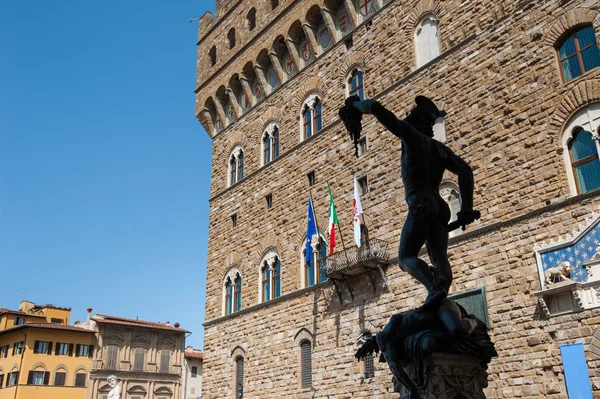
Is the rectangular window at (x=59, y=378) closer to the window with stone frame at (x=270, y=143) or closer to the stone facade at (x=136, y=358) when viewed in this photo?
the stone facade at (x=136, y=358)

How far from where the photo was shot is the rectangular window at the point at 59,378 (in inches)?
1528

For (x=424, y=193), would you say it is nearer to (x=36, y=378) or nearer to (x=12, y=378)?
(x=36, y=378)

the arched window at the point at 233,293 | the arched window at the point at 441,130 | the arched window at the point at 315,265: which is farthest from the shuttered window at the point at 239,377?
the arched window at the point at 441,130

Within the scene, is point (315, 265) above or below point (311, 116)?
below

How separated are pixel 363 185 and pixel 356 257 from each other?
2.34 m

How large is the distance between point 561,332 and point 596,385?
3.52 feet

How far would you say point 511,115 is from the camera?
44.2 feet

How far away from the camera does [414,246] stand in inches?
217

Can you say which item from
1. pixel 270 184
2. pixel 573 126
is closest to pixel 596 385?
pixel 573 126

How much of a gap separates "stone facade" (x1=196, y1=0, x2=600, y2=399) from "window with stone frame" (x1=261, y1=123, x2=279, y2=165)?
0.98 ft

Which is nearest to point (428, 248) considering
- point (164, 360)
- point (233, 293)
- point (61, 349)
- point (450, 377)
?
point (450, 377)

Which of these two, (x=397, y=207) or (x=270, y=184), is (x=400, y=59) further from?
(x=270, y=184)

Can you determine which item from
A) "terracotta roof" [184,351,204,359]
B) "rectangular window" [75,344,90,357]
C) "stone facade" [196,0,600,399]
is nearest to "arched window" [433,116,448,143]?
"stone facade" [196,0,600,399]

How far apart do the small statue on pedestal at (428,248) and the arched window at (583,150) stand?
7.47m
